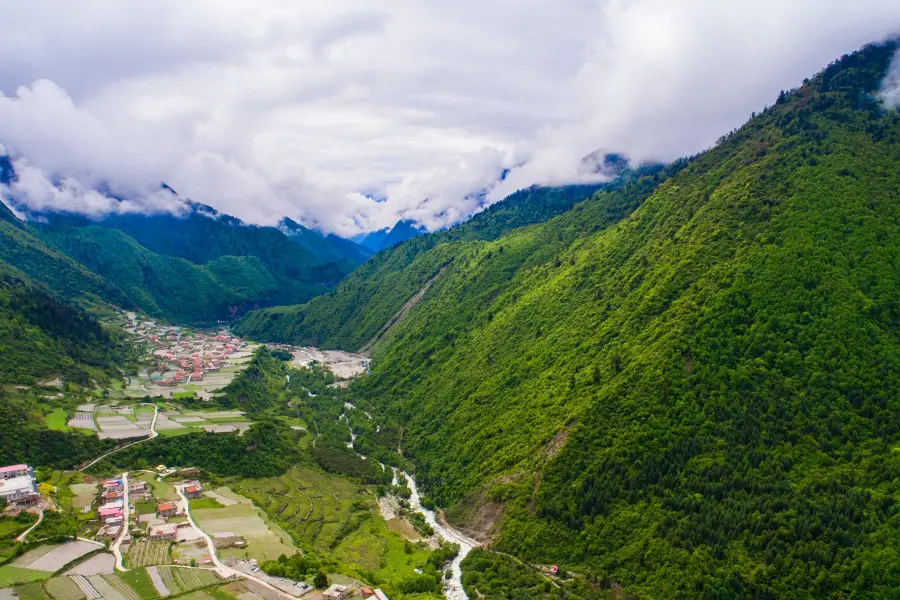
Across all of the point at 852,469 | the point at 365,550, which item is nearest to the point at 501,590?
the point at 365,550

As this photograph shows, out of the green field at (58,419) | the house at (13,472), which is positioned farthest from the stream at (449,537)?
the house at (13,472)

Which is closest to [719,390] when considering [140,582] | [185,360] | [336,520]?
[336,520]

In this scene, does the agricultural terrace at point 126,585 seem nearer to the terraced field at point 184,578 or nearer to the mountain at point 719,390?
the terraced field at point 184,578

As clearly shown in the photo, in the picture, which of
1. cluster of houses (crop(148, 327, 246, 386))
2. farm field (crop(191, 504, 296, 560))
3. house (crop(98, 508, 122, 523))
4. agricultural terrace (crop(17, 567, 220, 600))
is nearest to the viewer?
agricultural terrace (crop(17, 567, 220, 600))

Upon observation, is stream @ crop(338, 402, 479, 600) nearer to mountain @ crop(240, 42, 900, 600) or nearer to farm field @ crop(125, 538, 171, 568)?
mountain @ crop(240, 42, 900, 600)

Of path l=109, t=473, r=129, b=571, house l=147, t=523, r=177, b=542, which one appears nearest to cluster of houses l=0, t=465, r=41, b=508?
path l=109, t=473, r=129, b=571

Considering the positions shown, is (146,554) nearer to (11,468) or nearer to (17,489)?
(17,489)
